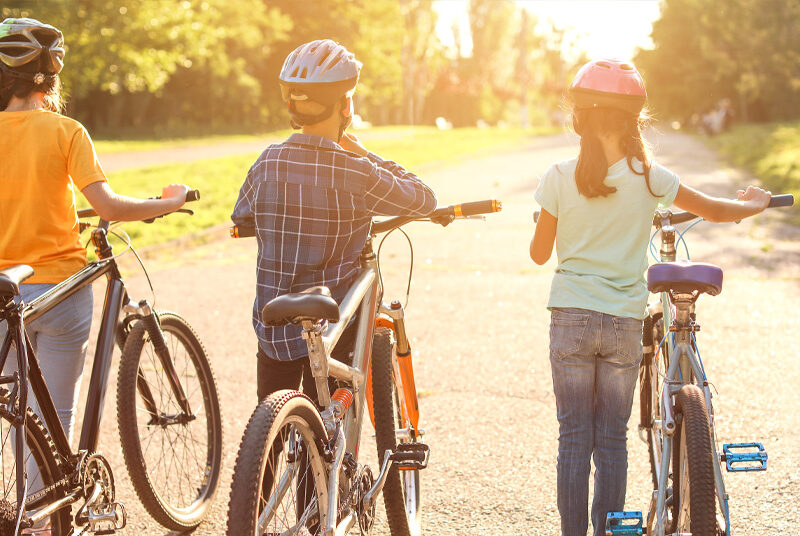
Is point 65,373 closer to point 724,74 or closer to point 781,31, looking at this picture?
point 781,31

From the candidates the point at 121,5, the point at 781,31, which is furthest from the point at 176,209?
the point at 781,31

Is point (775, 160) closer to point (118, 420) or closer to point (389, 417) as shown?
point (389, 417)

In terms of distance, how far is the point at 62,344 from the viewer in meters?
3.41

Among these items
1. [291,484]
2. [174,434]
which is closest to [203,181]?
[174,434]

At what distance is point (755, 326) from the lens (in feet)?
24.4

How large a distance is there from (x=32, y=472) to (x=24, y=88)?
4.13 ft

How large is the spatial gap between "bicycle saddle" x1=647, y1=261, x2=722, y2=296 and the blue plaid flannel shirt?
0.80 metres

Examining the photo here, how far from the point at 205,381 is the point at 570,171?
184 cm

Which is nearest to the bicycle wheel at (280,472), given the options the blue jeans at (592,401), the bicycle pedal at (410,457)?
the bicycle pedal at (410,457)

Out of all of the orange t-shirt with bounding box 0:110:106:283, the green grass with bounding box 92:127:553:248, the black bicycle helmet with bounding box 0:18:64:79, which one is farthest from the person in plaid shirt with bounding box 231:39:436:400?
the green grass with bounding box 92:127:553:248

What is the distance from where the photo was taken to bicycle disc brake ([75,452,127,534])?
10.5 feet

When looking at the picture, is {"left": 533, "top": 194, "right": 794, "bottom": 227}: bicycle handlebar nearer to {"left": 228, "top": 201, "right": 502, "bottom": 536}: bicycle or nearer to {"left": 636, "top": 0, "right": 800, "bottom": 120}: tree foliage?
{"left": 228, "top": 201, "right": 502, "bottom": 536}: bicycle

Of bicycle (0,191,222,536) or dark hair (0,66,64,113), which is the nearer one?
bicycle (0,191,222,536)

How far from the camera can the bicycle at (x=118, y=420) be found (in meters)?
2.81
